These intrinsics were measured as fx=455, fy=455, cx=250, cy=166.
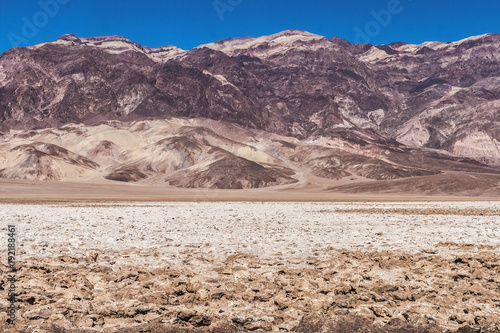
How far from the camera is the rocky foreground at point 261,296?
6.89m

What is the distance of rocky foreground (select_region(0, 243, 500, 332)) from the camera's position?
6891mm

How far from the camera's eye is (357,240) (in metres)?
16.1

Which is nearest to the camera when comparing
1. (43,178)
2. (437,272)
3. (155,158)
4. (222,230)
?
(437,272)

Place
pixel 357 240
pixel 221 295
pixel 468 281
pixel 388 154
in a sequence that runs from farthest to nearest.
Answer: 1. pixel 388 154
2. pixel 357 240
3. pixel 468 281
4. pixel 221 295

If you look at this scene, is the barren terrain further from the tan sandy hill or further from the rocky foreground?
the tan sandy hill

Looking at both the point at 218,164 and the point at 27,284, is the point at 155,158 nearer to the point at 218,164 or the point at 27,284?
the point at 218,164

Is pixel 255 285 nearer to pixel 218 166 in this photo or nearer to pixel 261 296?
pixel 261 296

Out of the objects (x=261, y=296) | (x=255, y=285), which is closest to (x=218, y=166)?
(x=255, y=285)

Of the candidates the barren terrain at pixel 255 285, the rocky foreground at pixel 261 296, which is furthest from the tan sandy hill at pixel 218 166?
the rocky foreground at pixel 261 296

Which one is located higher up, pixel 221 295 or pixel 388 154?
pixel 388 154

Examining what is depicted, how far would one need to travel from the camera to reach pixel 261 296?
26.7 ft

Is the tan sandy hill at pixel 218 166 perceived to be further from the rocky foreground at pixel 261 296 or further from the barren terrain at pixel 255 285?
the rocky foreground at pixel 261 296

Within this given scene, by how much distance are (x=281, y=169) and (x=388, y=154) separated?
2632 inches

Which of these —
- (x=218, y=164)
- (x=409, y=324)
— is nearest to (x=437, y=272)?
(x=409, y=324)
